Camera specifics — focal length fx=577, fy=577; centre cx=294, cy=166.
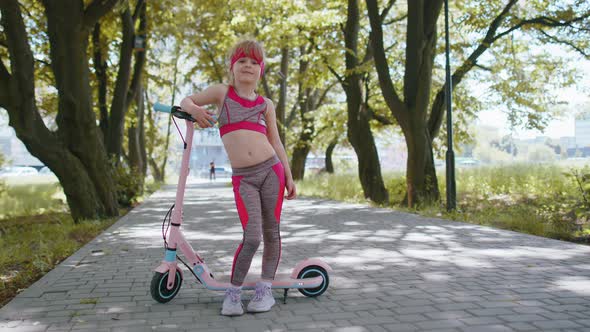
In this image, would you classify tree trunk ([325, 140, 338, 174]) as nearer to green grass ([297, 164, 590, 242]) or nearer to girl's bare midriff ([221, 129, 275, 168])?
green grass ([297, 164, 590, 242])

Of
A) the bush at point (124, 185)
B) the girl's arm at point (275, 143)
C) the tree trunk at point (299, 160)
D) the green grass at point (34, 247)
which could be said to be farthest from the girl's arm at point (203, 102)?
the tree trunk at point (299, 160)

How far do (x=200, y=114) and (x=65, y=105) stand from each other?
7.45 meters

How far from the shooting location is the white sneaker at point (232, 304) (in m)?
4.05

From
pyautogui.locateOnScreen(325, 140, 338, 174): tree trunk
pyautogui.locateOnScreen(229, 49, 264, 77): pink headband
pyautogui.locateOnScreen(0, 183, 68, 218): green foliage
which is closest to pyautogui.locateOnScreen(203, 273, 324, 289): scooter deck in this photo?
pyautogui.locateOnScreen(229, 49, 264, 77): pink headband

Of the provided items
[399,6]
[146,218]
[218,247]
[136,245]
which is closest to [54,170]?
[146,218]

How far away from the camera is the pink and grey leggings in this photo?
4.15 meters

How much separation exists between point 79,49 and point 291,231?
522 centimetres

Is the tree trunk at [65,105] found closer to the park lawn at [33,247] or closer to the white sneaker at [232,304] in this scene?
the park lawn at [33,247]

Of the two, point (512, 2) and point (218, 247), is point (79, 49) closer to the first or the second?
point (218, 247)

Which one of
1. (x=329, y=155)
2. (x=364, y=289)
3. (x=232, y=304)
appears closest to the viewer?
(x=232, y=304)

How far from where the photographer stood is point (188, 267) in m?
4.42

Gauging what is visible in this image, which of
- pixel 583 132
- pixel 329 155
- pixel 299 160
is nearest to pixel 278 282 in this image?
pixel 583 132

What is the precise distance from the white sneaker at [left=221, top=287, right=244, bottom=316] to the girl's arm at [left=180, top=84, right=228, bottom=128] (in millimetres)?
1205

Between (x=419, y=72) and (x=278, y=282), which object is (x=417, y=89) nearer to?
(x=419, y=72)
